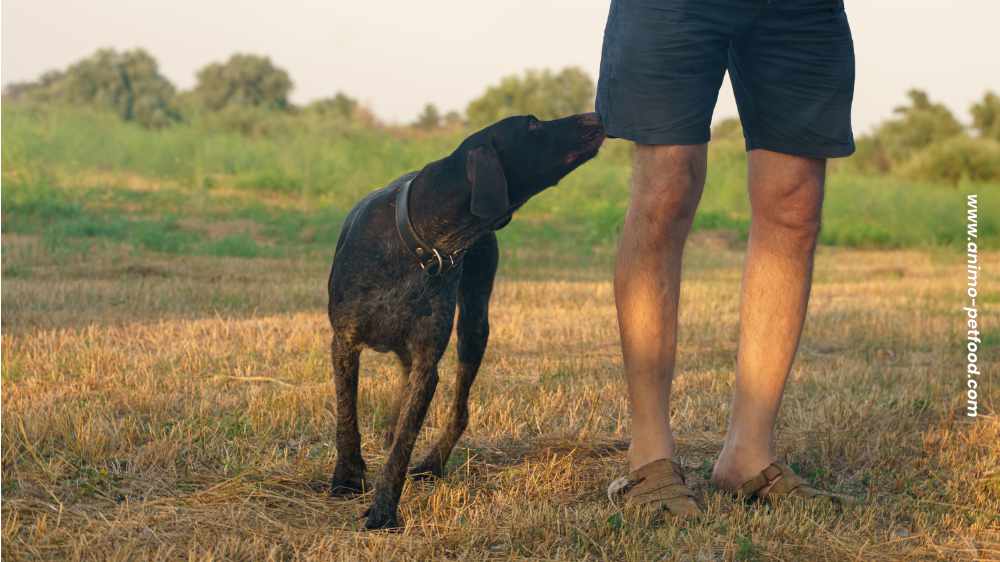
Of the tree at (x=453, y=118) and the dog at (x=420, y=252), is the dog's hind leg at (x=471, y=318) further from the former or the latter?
the tree at (x=453, y=118)

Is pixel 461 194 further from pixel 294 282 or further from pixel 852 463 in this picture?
pixel 294 282

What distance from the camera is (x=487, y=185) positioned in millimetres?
3975

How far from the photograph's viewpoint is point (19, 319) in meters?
7.60

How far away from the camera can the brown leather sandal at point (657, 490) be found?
12.5 feet

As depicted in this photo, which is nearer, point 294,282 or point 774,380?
point 774,380

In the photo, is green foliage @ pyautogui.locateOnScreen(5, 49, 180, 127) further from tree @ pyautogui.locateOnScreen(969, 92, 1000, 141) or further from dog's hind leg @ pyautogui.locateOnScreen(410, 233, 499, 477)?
dog's hind leg @ pyautogui.locateOnScreen(410, 233, 499, 477)

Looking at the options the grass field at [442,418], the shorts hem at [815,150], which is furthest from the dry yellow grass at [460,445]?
the shorts hem at [815,150]

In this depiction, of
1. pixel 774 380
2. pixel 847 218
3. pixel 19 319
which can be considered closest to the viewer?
pixel 774 380

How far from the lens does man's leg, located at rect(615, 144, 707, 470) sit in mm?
3877

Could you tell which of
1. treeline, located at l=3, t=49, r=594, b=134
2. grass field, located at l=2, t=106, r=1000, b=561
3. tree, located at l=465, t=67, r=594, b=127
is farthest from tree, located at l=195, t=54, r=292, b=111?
grass field, located at l=2, t=106, r=1000, b=561

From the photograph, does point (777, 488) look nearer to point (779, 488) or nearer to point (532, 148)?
point (779, 488)

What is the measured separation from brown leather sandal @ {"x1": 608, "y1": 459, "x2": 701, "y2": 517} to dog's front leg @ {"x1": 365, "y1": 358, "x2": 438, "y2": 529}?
2.53 feet

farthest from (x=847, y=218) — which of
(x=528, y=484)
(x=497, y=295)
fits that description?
(x=528, y=484)

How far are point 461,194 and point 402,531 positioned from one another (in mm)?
1262
